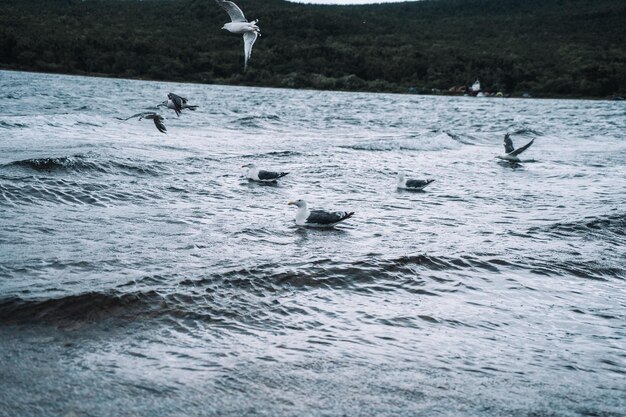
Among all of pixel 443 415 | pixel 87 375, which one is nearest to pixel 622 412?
pixel 443 415

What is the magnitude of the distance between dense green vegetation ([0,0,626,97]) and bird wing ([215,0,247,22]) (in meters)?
47.3

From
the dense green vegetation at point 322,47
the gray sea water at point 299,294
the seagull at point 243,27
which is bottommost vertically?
the gray sea water at point 299,294

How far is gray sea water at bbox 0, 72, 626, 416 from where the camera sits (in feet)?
12.9

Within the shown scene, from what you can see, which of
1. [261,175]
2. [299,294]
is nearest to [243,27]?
[261,175]

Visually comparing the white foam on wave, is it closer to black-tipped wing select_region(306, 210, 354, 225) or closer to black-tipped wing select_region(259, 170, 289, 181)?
black-tipped wing select_region(259, 170, 289, 181)

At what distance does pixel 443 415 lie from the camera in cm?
371

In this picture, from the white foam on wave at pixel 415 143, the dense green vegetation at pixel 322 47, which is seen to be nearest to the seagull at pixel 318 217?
the white foam on wave at pixel 415 143

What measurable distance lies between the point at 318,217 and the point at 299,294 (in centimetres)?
291

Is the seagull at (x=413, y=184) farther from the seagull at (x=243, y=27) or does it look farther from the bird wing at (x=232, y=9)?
the bird wing at (x=232, y=9)

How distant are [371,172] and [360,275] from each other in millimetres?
8253

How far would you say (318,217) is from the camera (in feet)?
28.4

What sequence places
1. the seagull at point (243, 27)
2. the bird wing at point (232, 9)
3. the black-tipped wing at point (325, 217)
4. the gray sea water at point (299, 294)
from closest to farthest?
the gray sea water at point (299, 294), the black-tipped wing at point (325, 217), the bird wing at point (232, 9), the seagull at point (243, 27)

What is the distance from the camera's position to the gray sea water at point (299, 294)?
392 centimetres

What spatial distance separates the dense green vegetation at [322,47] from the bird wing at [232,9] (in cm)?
4730
